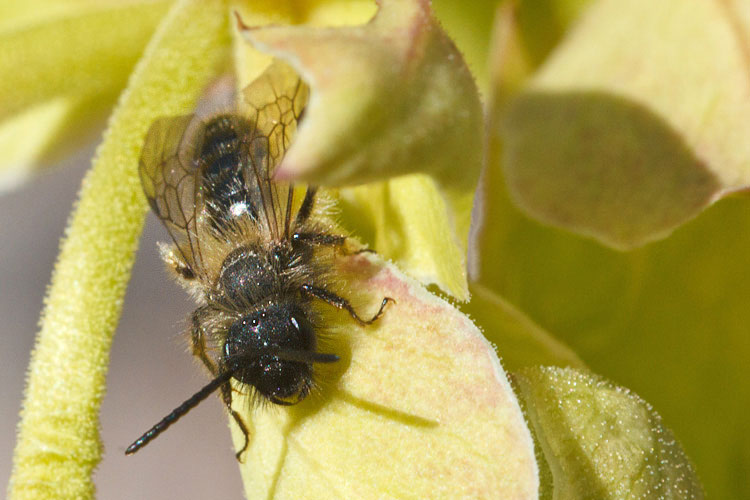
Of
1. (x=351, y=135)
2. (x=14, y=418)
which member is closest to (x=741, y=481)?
(x=351, y=135)

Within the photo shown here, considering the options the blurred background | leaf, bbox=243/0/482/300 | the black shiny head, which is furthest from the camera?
the blurred background

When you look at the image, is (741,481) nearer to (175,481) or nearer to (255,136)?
(255,136)

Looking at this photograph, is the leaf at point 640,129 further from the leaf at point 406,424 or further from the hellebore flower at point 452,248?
the leaf at point 406,424

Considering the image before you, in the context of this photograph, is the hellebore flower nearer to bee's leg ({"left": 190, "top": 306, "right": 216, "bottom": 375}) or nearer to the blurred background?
bee's leg ({"left": 190, "top": 306, "right": 216, "bottom": 375})

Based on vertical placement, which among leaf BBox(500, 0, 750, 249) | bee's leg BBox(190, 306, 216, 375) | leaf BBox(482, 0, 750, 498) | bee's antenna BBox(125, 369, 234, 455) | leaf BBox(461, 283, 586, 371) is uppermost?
leaf BBox(500, 0, 750, 249)

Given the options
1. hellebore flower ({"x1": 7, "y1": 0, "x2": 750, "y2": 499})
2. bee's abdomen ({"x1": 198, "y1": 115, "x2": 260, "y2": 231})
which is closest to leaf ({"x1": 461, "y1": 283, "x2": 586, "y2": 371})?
hellebore flower ({"x1": 7, "y1": 0, "x2": 750, "y2": 499})

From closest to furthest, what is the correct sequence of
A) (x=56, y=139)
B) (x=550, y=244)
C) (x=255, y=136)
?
(x=255, y=136)
(x=550, y=244)
(x=56, y=139)

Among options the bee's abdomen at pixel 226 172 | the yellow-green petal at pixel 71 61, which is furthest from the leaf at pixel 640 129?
the yellow-green petal at pixel 71 61
